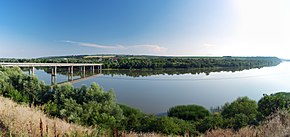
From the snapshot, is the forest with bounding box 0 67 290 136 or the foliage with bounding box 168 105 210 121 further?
the foliage with bounding box 168 105 210 121

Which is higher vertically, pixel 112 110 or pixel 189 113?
pixel 112 110

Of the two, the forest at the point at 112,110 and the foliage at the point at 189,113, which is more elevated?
the forest at the point at 112,110

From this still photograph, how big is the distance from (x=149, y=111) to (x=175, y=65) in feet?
247

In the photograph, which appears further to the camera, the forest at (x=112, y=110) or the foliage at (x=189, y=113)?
the foliage at (x=189, y=113)

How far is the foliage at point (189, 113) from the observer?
21.0 m

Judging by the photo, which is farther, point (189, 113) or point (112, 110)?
point (189, 113)

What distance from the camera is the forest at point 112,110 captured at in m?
14.1

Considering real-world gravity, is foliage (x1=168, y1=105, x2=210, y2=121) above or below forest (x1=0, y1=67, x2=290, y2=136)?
below

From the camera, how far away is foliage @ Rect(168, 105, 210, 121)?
68.8 ft

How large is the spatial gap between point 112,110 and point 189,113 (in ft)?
26.9

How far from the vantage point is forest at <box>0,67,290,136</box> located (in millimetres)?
14094

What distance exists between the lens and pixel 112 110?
54.7 ft

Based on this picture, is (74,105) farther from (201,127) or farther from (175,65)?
(175,65)

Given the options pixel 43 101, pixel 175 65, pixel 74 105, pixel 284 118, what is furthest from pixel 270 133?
pixel 175 65
